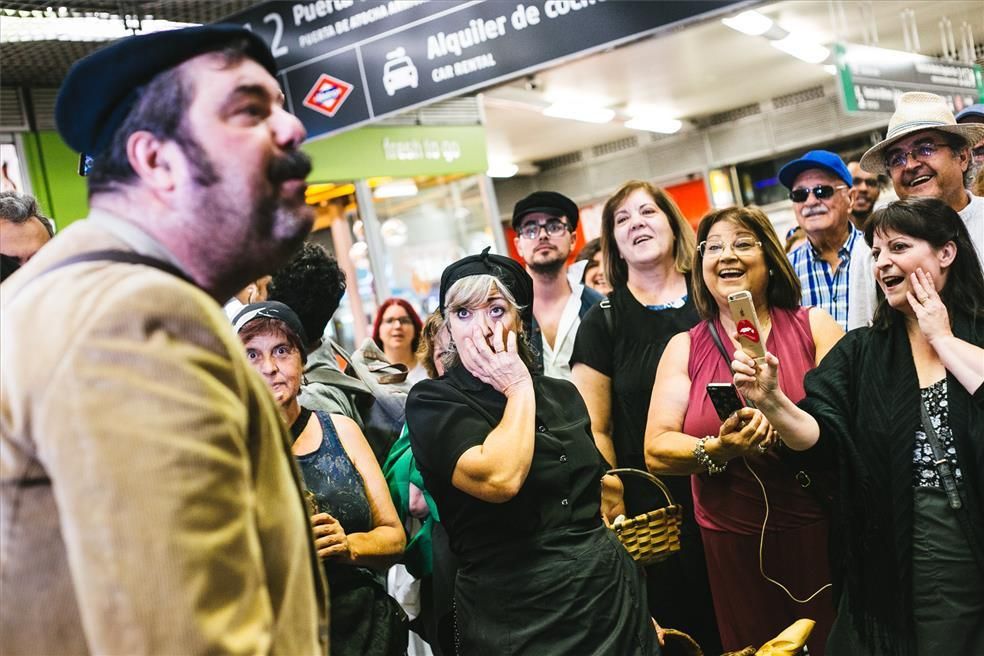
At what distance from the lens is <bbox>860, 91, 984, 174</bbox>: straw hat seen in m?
3.79

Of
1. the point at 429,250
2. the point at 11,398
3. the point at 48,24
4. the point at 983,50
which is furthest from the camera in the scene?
the point at 983,50

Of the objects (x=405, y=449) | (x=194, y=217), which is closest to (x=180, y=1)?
(x=405, y=449)

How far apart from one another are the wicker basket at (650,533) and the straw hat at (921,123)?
183 centimetres

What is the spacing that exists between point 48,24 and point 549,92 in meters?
7.66

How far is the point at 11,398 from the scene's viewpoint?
0.98m

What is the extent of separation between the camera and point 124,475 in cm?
91

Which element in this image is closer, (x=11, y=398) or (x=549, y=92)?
(x=11, y=398)

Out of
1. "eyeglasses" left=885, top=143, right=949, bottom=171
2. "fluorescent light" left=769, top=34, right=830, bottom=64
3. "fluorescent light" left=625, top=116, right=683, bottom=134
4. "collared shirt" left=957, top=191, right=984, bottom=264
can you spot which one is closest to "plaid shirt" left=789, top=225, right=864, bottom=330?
"eyeglasses" left=885, top=143, right=949, bottom=171

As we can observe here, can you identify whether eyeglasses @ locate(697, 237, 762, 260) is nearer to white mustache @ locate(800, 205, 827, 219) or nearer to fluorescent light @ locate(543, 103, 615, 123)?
white mustache @ locate(800, 205, 827, 219)

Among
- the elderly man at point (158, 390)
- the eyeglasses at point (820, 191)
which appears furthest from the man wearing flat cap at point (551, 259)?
the elderly man at point (158, 390)

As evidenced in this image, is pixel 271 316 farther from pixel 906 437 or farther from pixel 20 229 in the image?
pixel 906 437

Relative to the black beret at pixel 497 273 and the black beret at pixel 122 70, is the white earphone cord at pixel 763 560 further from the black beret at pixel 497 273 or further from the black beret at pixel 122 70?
the black beret at pixel 122 70

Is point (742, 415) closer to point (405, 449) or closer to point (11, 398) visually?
point (405, 449)

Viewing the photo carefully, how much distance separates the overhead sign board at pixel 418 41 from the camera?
442cm
